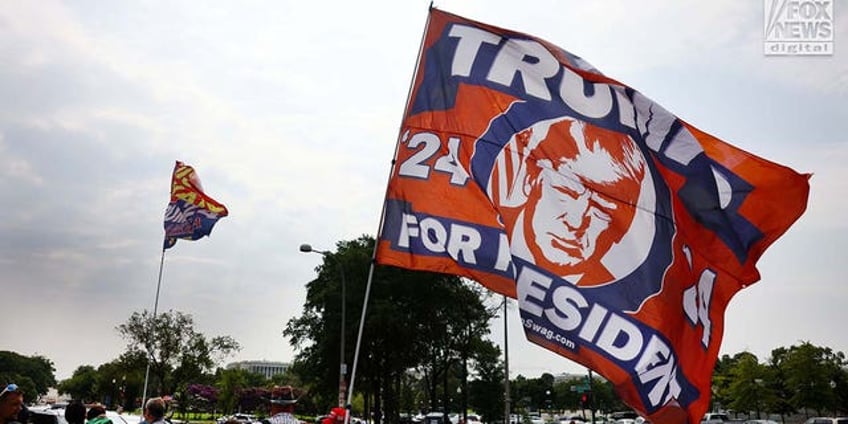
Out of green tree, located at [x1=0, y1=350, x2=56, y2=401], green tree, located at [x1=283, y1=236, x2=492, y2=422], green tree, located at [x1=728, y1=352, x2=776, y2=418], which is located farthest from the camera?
green tree, located at [x1=0, y1=350, x2=56, y2=401]

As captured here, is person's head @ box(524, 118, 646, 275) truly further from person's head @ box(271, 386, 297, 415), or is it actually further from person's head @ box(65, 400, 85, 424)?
person's head @ box(65, 400, 85, 424)

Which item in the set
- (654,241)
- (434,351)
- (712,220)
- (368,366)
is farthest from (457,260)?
(434,351)

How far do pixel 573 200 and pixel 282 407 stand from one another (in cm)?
348

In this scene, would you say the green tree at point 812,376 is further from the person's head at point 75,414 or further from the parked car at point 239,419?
the person's head at point 75,414

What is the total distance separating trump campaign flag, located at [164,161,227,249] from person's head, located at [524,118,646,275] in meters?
17.4

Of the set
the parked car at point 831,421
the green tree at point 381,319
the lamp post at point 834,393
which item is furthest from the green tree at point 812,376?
the green tree at point 381,319

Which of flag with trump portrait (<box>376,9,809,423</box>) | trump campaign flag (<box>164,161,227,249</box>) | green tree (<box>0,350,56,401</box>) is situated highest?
trump campaign flag (<box>164,161,227,249</box>)

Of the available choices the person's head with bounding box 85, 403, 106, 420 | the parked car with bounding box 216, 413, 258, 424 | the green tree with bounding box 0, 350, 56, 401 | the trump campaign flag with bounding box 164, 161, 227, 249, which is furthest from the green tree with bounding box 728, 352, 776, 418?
the green tree with bounding box 0, 350, 56, 401

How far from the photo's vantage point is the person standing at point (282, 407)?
6.45 meters

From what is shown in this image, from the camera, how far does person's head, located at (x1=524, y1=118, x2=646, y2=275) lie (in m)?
6.96

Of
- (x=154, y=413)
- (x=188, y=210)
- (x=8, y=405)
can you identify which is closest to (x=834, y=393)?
(x=188, y=210)

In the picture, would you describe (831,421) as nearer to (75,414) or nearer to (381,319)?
(381,319)

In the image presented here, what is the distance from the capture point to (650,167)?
7.24 meters

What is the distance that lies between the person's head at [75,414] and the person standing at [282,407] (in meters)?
3.36
